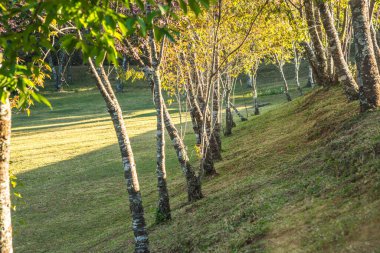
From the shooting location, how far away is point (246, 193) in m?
15.0

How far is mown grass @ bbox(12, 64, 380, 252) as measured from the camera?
9219mm

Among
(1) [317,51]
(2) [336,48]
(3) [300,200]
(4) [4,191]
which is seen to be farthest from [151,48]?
Result: (1) [317,51]

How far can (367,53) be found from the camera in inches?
591

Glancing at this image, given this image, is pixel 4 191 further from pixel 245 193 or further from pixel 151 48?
pixel 245 193

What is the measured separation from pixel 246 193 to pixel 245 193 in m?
0.07

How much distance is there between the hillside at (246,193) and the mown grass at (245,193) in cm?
4

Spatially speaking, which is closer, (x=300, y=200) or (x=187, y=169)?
(x=300, y=200)

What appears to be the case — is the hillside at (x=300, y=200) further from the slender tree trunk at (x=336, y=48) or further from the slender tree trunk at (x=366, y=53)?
the slender tree trunk at (x=336, y=48)

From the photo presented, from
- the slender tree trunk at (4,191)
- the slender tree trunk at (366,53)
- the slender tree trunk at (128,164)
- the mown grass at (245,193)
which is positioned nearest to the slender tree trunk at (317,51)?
the mown grass at (245,193)

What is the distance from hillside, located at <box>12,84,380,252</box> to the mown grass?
0.04 meters

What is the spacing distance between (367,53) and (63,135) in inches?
1576

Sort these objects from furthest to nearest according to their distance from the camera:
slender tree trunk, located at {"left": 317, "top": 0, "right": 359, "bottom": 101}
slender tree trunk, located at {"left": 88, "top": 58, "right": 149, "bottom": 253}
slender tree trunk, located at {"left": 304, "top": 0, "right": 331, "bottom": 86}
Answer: slender tree trunk, located at {"left": 304, "top": 0, "right": 331, "bottom": 86}, slender tree trunk, located at {"left": 317, "top": 0, "right": 359, "bottom": 101}, slender tree trunk, located at {"left": 88, "top": 58, "right": 149, "bottom": 253}

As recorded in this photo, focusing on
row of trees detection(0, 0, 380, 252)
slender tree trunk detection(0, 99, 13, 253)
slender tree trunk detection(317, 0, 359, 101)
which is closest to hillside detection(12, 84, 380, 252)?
slender tree trunk detection(317, 0, 359, 101)

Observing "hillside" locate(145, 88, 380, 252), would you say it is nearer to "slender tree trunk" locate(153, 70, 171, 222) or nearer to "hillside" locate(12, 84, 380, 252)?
"hillside" locate(12, 84, 380, 252)
